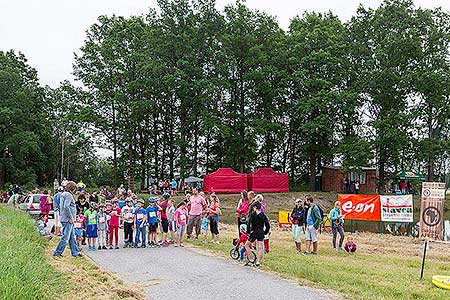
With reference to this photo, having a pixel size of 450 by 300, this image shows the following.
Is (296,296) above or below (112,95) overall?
below

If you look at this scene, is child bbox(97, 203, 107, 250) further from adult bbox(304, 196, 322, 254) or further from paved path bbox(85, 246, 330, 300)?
adult bbox(304, 196, 322, 254)

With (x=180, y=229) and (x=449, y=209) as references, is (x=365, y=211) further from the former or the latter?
(x=449, y=209)

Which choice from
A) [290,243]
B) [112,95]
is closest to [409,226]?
[290,243]

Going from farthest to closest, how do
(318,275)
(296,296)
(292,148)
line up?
(292,148) < (318,275) < (296,296)

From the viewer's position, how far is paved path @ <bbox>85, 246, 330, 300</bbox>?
32.2 ft

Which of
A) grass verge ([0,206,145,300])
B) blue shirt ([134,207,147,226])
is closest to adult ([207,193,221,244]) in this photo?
blue shirt ([134,207,147,226])

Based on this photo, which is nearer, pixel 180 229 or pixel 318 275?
pixel 318 275

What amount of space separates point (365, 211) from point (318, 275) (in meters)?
17.6

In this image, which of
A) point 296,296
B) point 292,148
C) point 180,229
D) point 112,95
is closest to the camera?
point 296,296

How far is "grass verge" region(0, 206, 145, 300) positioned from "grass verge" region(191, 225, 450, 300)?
12.1 ft

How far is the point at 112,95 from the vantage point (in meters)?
53.3

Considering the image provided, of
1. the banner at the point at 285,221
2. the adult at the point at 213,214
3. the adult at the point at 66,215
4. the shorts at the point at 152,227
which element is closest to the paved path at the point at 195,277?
the adult at the point at 66,215

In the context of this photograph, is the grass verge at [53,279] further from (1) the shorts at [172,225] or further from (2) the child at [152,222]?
(1) the shorts at [172,225]

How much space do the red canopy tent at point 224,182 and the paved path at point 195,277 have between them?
95.4ft
